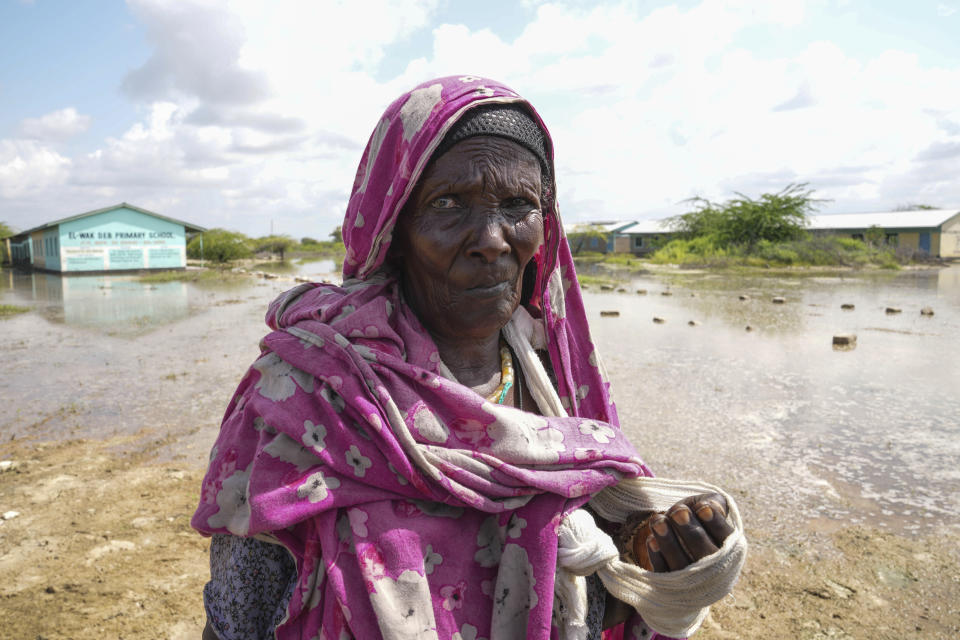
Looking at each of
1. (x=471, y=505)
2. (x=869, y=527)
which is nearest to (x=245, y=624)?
(x=471, y=505)

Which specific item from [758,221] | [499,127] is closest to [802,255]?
[758,221]

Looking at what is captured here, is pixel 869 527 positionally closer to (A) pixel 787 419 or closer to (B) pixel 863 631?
(B) pixel 863 631

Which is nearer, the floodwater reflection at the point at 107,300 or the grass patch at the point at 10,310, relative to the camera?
the floodwater reflection at the point at 107,300

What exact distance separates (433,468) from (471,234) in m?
0.46

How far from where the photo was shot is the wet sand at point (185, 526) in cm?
303

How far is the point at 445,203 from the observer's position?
124 centimetres

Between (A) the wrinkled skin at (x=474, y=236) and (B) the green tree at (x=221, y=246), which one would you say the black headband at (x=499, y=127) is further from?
(B) the green tree at (x=221, y=246)

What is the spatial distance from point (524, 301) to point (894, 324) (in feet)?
41.3

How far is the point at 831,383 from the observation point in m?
7.46

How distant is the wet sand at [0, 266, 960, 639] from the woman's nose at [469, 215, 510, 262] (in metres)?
2.60

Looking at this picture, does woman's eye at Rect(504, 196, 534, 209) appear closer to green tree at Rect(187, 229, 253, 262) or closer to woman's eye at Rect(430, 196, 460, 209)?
woman's eye at Rect(430, 196, 460, 209)

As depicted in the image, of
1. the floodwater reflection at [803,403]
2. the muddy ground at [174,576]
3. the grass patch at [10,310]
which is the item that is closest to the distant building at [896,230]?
the floodwater reflection at [803,403]

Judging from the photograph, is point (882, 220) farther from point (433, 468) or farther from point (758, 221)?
point (433, 468)

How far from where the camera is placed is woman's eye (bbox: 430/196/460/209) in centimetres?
124
